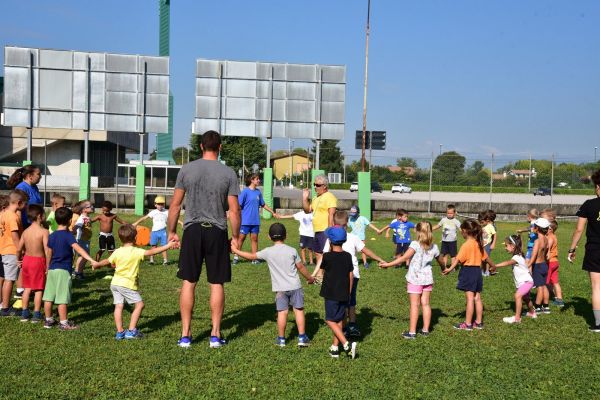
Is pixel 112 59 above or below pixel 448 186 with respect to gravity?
above

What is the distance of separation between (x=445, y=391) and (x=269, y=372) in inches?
66.2

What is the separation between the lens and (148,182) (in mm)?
61219

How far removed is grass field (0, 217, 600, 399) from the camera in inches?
231

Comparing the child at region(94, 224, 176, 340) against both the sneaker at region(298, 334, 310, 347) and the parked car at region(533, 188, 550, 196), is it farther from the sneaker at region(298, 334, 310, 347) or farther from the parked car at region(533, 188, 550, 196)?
the parked car at region(533, 188, 550, 196)

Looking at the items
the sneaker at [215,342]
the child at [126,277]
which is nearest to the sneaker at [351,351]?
the sneaker at [215,342]

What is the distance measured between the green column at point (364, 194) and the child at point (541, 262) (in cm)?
1818

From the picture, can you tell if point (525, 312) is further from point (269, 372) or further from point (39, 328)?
point (39, 328)

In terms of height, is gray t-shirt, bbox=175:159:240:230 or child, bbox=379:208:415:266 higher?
gray t-shirt, bbox=175:159:240:230

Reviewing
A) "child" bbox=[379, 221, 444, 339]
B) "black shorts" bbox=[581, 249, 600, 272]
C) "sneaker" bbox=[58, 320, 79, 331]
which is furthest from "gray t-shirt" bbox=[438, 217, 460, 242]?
"sneaker" bbox=[58, 320, 79, 331]

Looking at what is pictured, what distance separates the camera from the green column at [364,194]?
2847 cm

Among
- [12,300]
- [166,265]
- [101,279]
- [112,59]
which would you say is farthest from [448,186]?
[12,300]

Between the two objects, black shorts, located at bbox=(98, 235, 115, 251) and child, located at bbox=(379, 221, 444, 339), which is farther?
black shorts, located at bbox=(98, 235, 115, 251)

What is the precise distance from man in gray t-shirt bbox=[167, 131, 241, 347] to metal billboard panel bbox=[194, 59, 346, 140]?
2243 cm

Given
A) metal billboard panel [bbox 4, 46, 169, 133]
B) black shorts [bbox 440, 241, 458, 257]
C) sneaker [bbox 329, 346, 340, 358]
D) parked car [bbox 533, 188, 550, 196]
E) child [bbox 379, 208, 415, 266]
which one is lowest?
sneaker [bbox 329, 346, 340, 358]
